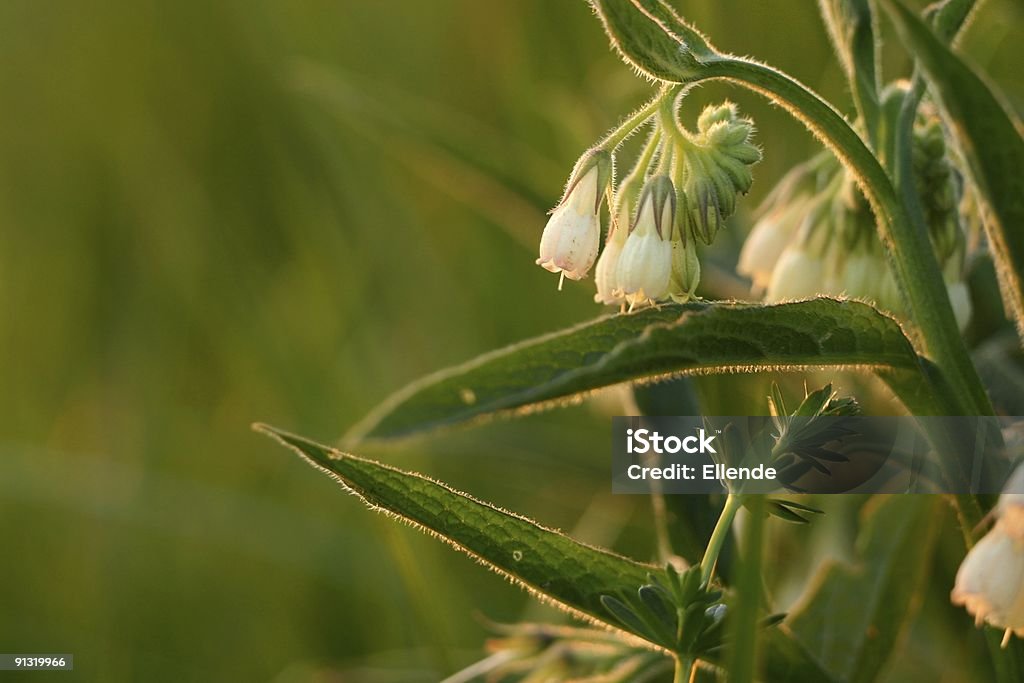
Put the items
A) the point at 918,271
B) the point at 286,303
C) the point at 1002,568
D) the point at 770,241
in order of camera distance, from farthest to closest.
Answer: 1. the point at 286,303
2. the point at 770,241
3. the point at 918,271
4. the point at 1002,568

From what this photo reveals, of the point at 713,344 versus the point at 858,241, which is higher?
the point at 858,241

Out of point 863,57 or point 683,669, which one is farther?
point 863,57

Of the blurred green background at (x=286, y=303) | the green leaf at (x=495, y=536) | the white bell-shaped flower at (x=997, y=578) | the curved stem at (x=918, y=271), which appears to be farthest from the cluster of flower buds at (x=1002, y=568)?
the blurred green background at (x=286, y=303)

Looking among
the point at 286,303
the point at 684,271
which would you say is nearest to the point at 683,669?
the point at 684,271

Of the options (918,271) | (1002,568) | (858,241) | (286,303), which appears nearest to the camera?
(1002,568)

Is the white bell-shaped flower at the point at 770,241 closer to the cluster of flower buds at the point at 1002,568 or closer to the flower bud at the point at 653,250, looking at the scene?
the flower bud at the point at 653,250

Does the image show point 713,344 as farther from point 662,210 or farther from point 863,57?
point 863,57

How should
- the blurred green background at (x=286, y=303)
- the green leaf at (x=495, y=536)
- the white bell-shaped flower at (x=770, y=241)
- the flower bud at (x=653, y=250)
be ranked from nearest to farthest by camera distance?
the green leaf at (x=495, y=536), the flower bud at (x=653, y=250), the white bell-shaped flower at (x=770, y=241), the blurred green background at (x=286, y=303)
